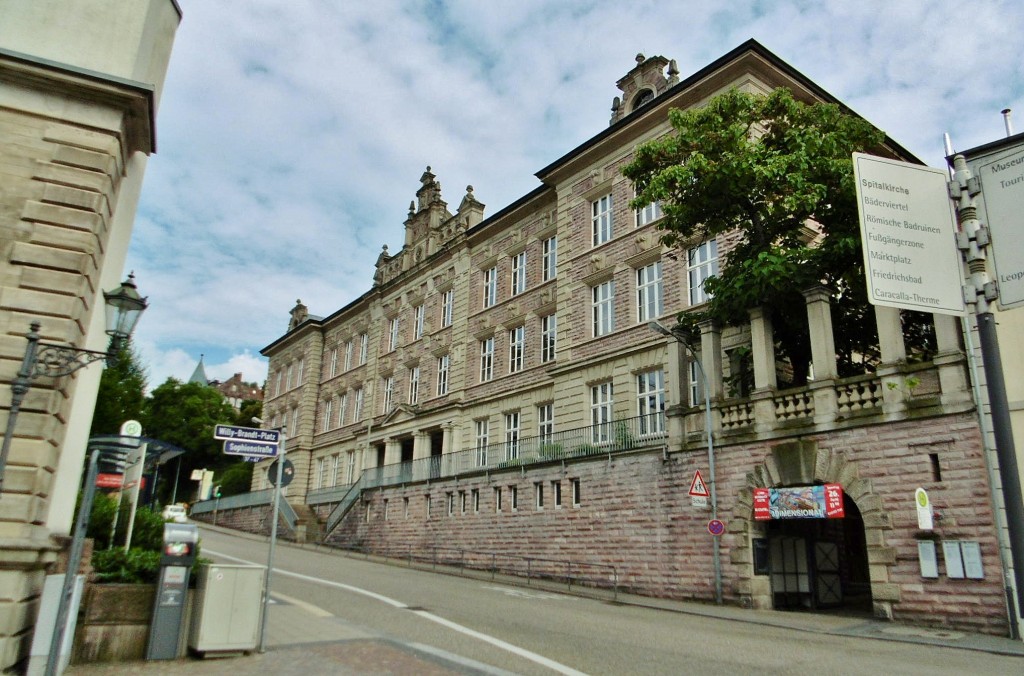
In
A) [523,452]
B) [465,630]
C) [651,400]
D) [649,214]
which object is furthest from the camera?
[523,452]

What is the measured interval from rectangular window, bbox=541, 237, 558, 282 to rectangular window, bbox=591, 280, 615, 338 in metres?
3.51

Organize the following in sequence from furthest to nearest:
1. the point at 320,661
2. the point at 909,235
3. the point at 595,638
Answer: the point at 595,638
the point at 320,661
the point at 909,235

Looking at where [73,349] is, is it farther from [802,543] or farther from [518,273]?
[518,273]

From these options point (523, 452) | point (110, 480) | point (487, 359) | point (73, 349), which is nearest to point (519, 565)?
point (523, 452)

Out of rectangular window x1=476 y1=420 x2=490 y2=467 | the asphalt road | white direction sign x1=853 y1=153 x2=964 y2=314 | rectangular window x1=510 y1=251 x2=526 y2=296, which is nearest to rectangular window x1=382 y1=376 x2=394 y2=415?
rectangular window x1=476 y1=420 x2=490 y2=467

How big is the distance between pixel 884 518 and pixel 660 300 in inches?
444

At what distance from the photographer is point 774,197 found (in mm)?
18328

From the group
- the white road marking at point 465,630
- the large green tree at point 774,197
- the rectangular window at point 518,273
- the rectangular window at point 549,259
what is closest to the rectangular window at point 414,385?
the rectangular window at point 518,273

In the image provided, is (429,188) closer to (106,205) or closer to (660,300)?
(660,300)

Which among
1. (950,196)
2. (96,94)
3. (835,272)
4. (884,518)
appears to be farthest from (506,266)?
(950,196)

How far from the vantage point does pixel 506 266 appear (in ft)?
112

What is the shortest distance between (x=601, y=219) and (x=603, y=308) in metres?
3.64

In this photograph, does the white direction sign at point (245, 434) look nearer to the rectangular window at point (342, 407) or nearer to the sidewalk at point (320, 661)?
the sidewalk at point (320, 661)

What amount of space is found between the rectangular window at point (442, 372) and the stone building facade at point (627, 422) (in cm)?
24
